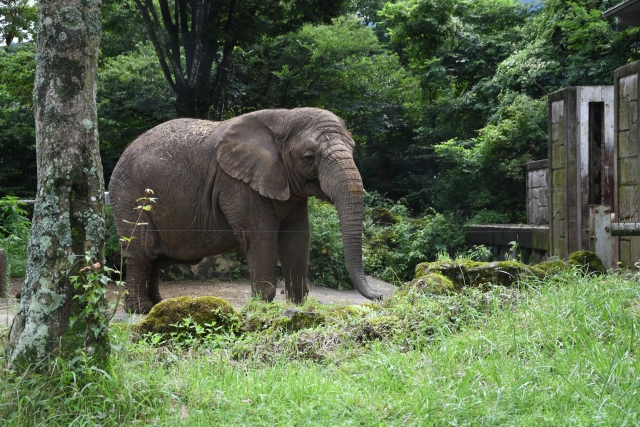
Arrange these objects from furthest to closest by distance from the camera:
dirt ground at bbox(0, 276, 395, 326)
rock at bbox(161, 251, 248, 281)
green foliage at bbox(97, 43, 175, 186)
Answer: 1. green foliage at bbox(97, 43, 175, 186)
2. rock at bbox(161, 251, 248, 281)
3. dirt ground at bbox(0, 276, 395, 326)

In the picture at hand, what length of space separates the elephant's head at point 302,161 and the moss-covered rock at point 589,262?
1.95m

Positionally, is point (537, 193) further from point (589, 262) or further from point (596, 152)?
point (589, 262)

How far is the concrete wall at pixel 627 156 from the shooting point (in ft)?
25.4

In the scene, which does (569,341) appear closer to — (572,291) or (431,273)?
(572,291)

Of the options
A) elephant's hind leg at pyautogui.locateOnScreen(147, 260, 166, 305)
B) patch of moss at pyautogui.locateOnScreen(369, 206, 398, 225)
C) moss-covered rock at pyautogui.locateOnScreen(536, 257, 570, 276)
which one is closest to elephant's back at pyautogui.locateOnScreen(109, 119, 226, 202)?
elephant's hind leg at pyautogui.locateOnScreen(147, 260, 166, 305)

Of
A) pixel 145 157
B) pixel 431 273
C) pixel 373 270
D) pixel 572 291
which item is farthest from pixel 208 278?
pixel 572 291

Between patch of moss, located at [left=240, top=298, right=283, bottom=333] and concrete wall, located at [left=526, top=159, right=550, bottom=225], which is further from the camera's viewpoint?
concrete wall, located at [left=526, top=159, right=550, bottom=225]

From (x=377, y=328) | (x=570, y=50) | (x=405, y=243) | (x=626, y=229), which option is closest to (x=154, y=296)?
(x=377, y=328)

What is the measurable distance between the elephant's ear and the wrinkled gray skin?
0.04ft

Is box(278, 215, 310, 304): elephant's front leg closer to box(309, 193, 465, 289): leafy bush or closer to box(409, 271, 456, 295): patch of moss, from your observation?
box(409, 271, 456, 295): patch of moss

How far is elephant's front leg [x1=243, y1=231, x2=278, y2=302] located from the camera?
7.63 metres

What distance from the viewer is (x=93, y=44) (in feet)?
13.7

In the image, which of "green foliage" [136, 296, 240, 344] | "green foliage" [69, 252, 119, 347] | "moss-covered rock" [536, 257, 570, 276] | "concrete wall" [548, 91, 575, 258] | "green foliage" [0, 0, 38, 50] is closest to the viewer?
"green foliage" [69, 252, 119, 347]

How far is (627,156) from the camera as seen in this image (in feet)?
26.1
